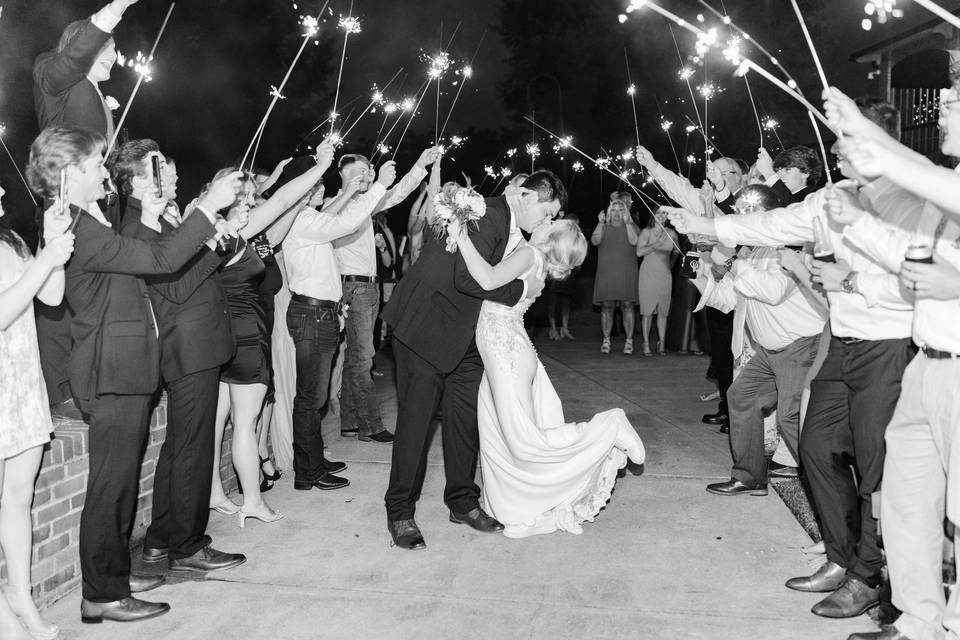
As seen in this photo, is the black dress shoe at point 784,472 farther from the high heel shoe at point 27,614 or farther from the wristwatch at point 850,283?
the high heel shoe at point 27,614

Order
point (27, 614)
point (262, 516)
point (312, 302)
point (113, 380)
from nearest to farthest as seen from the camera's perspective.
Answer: point (27, 614) → point (113, 380) → point (262, 516) → point (312, 302)

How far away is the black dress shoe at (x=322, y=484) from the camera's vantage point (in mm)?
5656

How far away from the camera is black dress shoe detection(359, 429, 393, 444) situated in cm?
684

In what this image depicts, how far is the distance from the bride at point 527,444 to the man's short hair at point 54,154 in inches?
86.3

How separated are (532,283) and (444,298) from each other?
0.54m

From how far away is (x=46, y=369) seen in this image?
169 inches

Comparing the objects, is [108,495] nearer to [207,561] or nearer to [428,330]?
[207,561]

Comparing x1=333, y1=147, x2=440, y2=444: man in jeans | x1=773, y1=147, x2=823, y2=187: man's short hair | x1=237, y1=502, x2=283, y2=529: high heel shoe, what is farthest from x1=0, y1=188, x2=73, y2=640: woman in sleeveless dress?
x1=773, y1=147, x2=823, y2=187: man's short hair

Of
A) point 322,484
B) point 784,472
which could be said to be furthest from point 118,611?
point 784,472

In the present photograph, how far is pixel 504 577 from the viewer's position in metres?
4.17

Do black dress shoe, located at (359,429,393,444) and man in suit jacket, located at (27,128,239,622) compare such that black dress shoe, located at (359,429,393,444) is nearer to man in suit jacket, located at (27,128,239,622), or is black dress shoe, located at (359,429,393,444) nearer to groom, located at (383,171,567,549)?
groom, located at (383,171,567,549)

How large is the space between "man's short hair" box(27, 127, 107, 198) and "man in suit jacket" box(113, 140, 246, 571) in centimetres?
42

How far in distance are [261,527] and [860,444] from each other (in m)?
3.21

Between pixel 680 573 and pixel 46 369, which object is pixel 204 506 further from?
pixel 680 573
